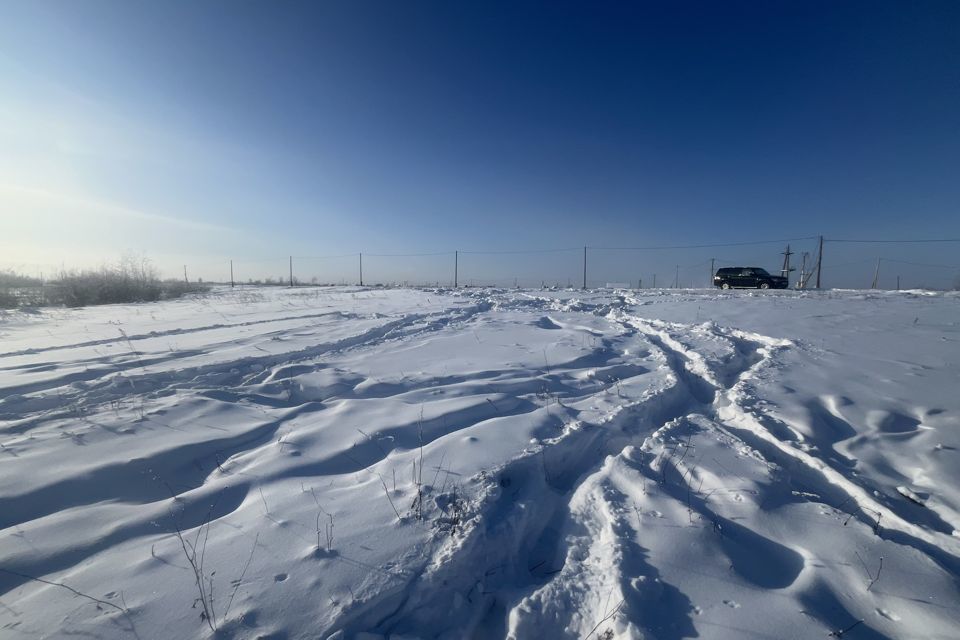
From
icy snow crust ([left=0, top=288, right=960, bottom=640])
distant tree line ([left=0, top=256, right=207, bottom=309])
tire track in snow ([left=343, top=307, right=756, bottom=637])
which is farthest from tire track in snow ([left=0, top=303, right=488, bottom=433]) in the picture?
distant tree line ([left=0, top=256, right=207, bottom=309])

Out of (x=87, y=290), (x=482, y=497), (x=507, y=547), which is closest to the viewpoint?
(x=507, y=547)

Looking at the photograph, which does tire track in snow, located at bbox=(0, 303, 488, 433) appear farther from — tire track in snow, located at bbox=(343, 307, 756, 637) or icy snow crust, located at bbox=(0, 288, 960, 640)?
tire track in snow, located at bbox=(343, 307, 756, 637)

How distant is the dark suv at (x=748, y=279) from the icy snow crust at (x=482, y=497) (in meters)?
20.7

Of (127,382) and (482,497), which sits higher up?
(127,382)

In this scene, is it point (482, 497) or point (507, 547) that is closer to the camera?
point (507, 547)

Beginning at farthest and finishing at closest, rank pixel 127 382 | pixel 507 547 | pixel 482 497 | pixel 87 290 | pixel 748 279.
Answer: pixel 748 279 < pixel 87 290 < pixel 127 382 < pixel 482 497 < pixel 507 547

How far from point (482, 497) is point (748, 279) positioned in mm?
27412

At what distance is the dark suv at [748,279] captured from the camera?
22688 mm

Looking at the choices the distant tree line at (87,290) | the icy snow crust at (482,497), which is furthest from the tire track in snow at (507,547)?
the distant tree line at (87,290)

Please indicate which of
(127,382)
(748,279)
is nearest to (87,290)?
(127,382)

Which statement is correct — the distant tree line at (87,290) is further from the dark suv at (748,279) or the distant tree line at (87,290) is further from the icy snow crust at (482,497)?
the dark suv at (748,279)

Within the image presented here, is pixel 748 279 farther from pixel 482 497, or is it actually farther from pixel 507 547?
pixel 507 547

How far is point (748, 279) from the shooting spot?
23.3 metres

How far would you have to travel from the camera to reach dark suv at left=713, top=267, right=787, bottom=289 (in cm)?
2269
